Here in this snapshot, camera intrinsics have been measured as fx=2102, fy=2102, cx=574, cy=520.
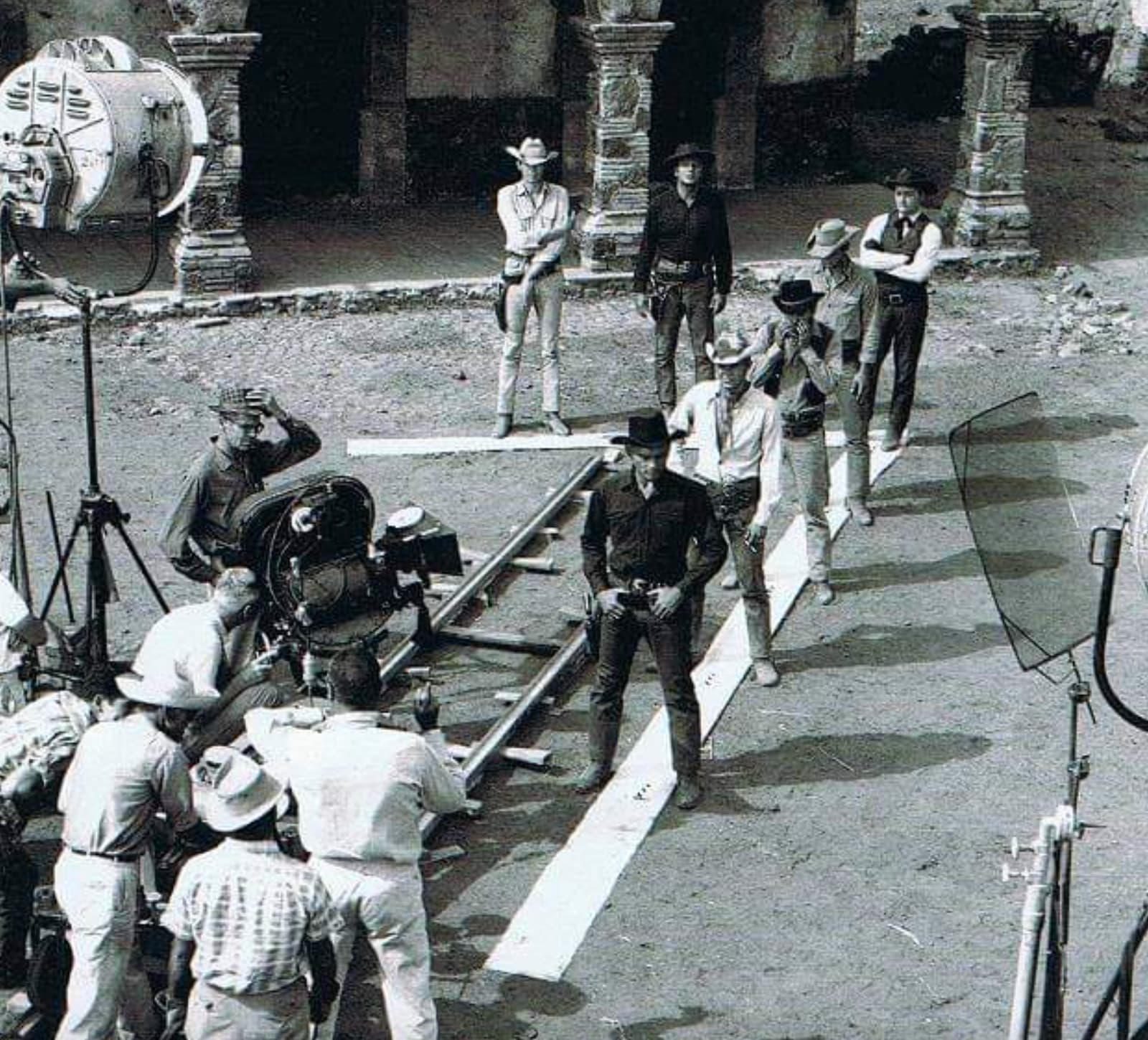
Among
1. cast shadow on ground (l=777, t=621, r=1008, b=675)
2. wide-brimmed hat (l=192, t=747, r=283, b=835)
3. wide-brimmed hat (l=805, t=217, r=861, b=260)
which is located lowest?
cast shadow on ground (l=777, t=621, r=1008, b=675)

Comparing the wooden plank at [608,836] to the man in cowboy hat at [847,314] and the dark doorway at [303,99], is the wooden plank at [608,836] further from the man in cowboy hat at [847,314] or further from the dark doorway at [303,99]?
the dark doorway at [303,99]

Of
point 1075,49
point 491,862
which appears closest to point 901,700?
point 491,862

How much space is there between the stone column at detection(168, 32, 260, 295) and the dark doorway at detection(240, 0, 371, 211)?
3.20 meters

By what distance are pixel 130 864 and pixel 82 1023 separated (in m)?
0.57

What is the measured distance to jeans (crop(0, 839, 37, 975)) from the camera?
7992mm

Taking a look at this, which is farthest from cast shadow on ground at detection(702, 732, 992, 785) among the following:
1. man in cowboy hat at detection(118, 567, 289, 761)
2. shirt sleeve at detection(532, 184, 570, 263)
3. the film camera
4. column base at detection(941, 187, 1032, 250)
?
column base at detection(941, 187, 1032, 250)

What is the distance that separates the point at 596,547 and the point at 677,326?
17.2 ft

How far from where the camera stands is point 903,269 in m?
13.9

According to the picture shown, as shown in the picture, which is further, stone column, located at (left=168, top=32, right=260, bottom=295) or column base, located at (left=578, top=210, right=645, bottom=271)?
column base, located at (left=578, top=210, right=645, bottom=271)

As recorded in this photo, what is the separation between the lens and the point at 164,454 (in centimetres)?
1415

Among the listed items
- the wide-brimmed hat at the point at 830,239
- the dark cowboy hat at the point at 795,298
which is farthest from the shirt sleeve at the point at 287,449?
the wide-brimmed hat at the point at 830,239

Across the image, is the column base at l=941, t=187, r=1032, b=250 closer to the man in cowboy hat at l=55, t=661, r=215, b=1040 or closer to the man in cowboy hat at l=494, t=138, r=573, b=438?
the man in cowboy hat at l=494, t=138, r=573, b=438

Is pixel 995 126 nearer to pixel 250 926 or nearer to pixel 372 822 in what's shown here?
pixel 372 822

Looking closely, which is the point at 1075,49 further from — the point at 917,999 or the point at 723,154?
the point at 917,999
